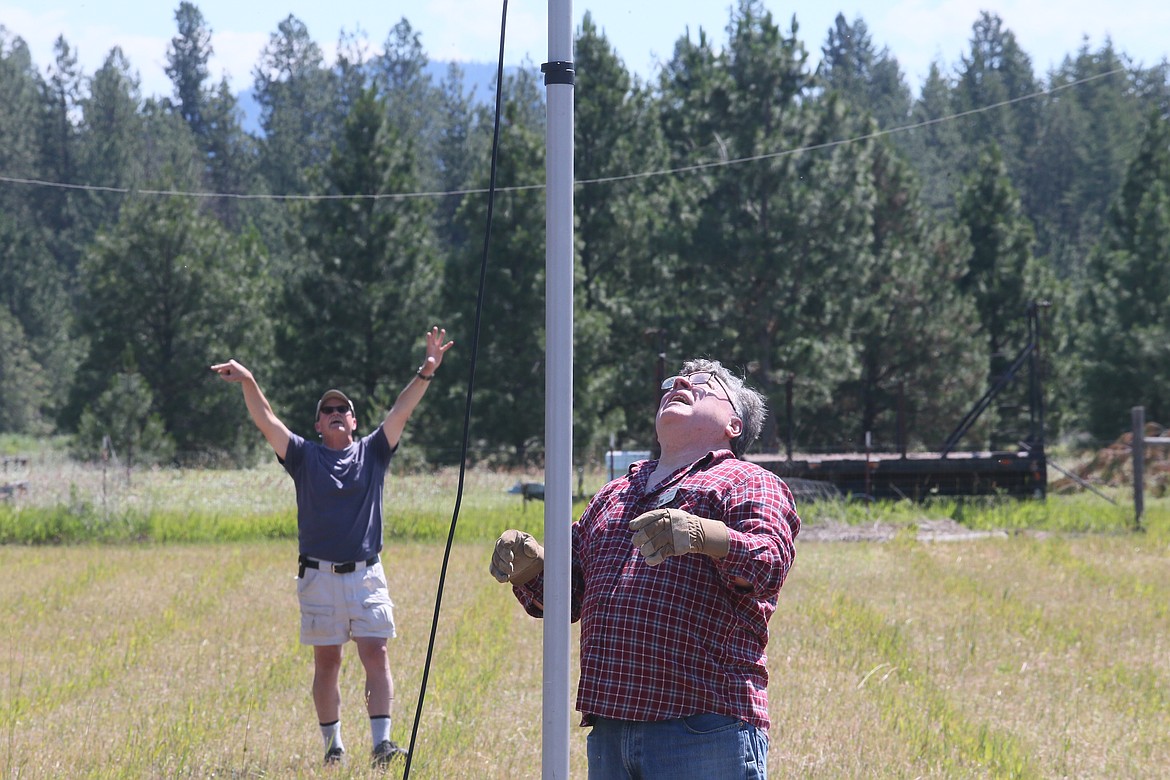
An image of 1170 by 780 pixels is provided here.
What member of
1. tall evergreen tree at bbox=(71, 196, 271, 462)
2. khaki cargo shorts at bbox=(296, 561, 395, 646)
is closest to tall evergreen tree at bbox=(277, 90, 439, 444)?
tall evergreen tree at bbox=(71, 196, 271, 462)

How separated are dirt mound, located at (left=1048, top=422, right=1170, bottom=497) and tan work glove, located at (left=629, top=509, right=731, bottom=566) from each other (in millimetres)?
25225

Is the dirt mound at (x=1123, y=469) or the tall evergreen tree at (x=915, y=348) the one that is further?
the tall evergreen tree at (x=915, y=348)

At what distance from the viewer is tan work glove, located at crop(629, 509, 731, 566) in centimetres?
308

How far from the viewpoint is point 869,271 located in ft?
114

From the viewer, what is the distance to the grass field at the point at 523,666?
6.51 meters

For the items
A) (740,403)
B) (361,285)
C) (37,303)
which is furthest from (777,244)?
(37,303)

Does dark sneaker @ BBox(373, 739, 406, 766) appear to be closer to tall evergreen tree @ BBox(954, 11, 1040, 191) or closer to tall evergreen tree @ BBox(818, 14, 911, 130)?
tall evergreen tree @ BBox(954, 11, 1040, 191)

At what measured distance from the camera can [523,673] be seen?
349 inches

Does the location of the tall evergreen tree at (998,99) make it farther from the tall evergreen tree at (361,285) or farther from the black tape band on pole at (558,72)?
the black tape band on pole at (558,72)

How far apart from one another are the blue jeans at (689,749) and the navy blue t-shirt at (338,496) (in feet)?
10.7

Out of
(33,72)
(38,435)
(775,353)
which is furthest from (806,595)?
(33,72)

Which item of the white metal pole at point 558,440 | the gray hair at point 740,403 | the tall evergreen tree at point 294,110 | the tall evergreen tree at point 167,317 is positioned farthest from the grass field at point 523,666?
the tall evergreen tree at point 294,110

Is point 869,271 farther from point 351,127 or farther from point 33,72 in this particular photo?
point 33,72

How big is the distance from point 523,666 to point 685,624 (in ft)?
19.3
